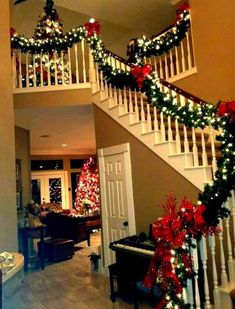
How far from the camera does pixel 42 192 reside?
12.7 meters

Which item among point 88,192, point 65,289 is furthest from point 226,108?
point 88,192

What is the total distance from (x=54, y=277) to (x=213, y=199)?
3.99 meters

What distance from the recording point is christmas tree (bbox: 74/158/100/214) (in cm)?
1058

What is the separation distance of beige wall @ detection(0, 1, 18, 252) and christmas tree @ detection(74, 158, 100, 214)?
7.37m

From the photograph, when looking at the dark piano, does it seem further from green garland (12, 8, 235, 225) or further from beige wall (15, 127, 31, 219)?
beige wall (15, 127, 31, 219)

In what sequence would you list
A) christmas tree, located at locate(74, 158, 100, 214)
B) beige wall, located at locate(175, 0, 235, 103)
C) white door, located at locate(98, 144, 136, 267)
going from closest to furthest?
white door, located at locate(98, 144, 136, 267)
beige wall, located at locate(175, 0, 235, 103)
christmas tree, located at locate(74, 158, 100, 214)

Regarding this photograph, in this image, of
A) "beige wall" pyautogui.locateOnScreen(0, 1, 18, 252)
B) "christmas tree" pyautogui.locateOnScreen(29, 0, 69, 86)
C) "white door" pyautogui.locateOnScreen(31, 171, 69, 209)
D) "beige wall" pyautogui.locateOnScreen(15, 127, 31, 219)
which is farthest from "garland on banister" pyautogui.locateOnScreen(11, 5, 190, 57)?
"white door" pyautogui.locateOnScreen(31, 171, 69, 209)

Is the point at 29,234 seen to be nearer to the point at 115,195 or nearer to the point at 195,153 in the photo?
the point at 115,195

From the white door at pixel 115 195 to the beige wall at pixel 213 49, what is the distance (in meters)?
1.92

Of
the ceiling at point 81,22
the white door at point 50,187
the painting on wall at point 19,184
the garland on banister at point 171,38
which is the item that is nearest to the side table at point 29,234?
the painting on wall at point 19,184

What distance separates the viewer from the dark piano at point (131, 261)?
366 centimetres

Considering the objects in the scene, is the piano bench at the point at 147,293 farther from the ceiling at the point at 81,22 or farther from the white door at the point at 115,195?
the ceiling at the point at 81,22

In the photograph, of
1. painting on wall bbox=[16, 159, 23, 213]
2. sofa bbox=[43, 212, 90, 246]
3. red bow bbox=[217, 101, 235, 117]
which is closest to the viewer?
red bow bbox=[217, 101, 235, 117]

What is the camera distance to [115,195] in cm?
507
